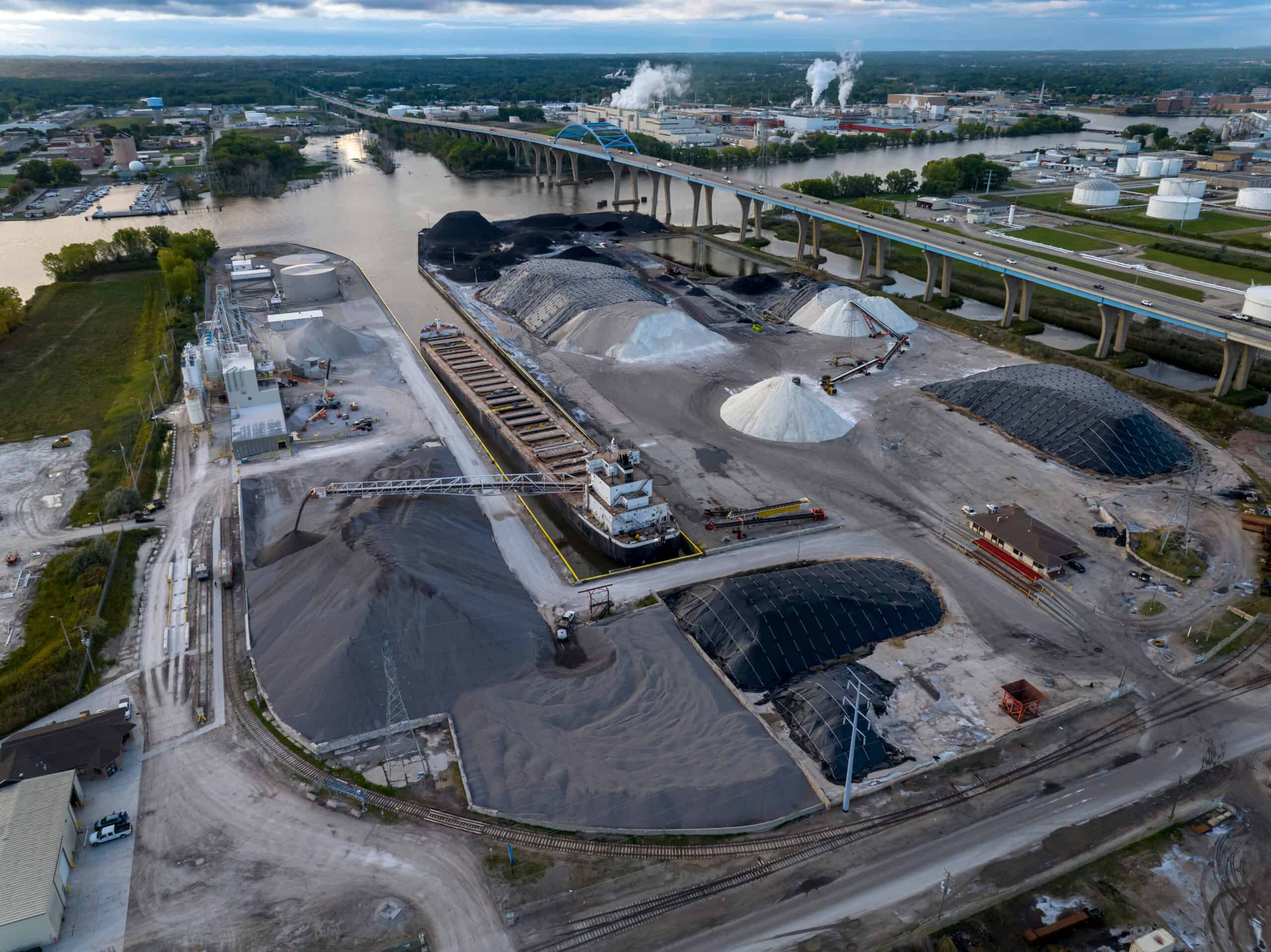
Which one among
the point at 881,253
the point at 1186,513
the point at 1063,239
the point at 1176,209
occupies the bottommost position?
the point at 1186,513

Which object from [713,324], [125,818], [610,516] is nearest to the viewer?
[125,818]

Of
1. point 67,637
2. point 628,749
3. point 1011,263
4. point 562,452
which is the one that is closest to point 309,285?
point 562,452

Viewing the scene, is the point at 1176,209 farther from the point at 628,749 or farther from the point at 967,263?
the point at 628,749

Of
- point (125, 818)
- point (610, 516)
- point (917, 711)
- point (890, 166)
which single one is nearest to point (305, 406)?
point (610, 516)

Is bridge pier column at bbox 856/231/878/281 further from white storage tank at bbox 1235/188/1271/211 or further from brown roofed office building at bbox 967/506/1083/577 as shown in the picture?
white storage tank at bbox 1235/188/1271/211


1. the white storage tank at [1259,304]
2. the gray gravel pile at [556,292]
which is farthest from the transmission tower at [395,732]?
the white storage tank at [1259,304]

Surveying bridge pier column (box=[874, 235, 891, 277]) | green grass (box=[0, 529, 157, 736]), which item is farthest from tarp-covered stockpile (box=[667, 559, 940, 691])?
bridge pier column (box=[874, 235, 891, 277])

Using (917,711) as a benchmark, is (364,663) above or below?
above

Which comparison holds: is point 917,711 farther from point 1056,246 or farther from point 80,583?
point 1056,246
